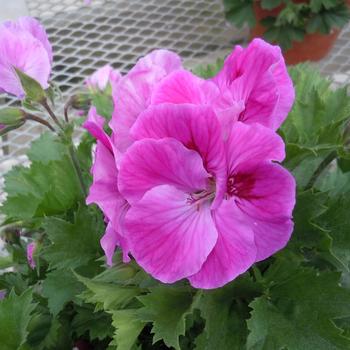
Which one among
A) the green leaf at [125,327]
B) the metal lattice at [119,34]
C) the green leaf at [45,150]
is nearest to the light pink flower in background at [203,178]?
the green leaf at [125,327]

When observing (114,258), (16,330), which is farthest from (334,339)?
(16,330)

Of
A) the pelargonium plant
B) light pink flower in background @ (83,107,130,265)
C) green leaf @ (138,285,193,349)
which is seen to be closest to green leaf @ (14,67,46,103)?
the pelargonium plant

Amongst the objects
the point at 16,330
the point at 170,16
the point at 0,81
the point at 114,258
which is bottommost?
the point at 170,16

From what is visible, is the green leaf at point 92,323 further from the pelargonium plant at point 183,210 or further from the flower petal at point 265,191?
the flower petal at point 265,191

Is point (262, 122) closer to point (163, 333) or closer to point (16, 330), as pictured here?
point (163, 333)

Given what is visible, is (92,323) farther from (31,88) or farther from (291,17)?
(291,17)

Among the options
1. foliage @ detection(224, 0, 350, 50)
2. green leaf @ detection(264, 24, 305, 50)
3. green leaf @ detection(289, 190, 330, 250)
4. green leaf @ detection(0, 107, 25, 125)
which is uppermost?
green leaf @ detection(0, 107, 25, 125)

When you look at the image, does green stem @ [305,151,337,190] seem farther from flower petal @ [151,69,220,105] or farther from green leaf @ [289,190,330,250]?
flower petal @ [151,69,220,105]
